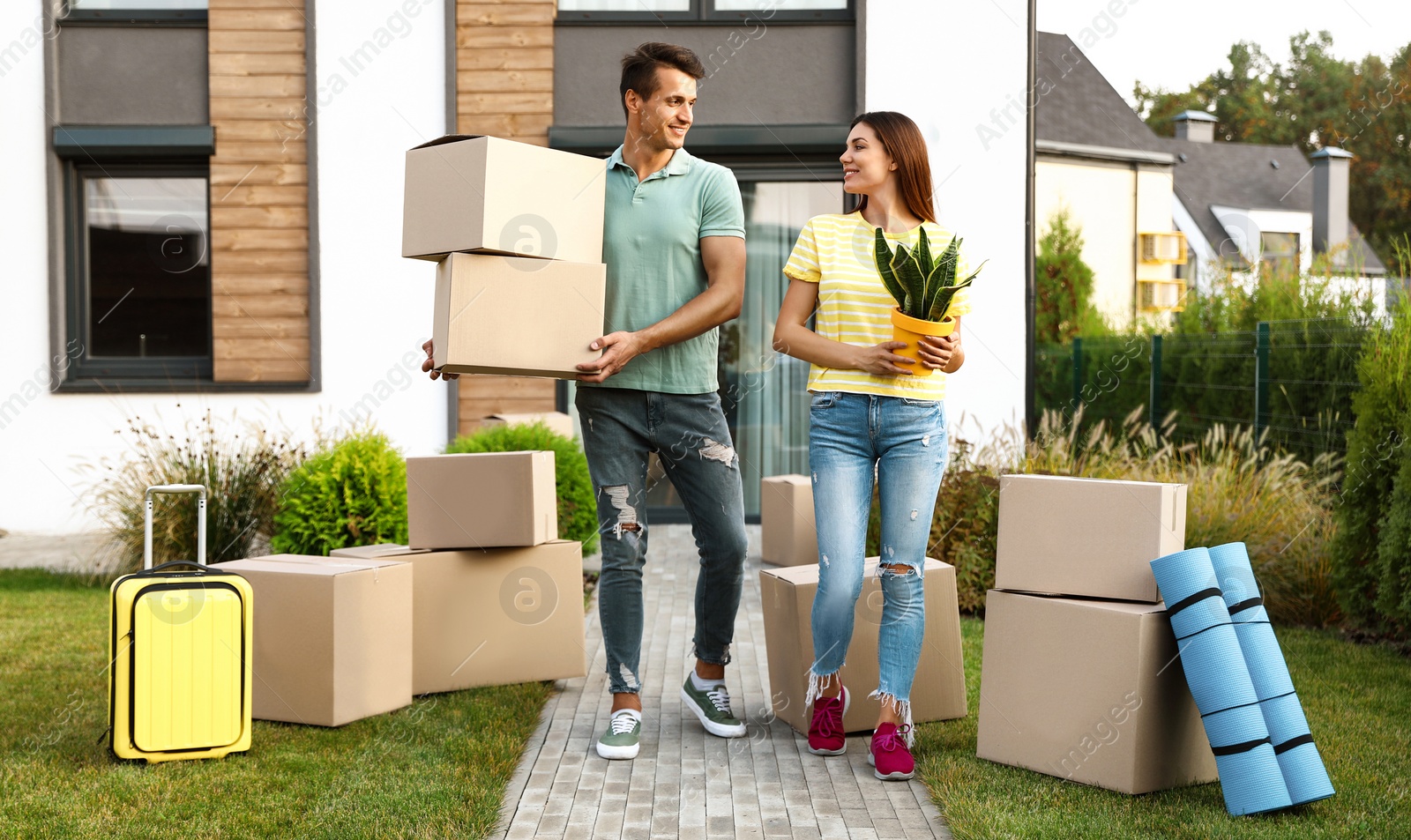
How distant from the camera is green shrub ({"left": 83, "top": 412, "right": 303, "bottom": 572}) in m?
6.08

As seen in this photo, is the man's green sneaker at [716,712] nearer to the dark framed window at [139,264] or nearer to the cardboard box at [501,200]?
the cardboard box at [501,200]

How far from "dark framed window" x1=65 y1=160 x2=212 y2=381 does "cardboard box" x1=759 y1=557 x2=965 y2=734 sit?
6.21 metres

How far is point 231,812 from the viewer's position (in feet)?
9.37

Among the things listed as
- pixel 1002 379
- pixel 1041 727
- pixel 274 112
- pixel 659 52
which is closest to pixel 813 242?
pixel 659 52

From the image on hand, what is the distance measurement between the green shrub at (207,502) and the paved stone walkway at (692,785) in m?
2.81

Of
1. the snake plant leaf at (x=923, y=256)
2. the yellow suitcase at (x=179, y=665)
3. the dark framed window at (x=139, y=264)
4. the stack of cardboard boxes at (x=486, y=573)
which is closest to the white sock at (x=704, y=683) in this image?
the stack of cardboard boxes at (x=486, y=573)

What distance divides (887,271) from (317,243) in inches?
246

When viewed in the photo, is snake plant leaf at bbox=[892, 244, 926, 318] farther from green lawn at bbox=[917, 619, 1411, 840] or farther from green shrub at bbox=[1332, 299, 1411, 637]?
green shrub at bbox=[1332, 299, 1411, 637]

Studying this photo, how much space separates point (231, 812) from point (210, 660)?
1.91 ft

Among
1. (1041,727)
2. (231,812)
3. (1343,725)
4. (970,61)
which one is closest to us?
(231,812)

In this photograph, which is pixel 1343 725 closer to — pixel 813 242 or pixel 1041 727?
pixel 1041 727

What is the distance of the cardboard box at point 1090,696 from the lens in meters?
2.97

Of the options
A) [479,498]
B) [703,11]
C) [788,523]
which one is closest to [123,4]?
[703,11]

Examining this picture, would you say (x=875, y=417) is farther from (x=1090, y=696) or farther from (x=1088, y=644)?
(x=1090, y=696)
